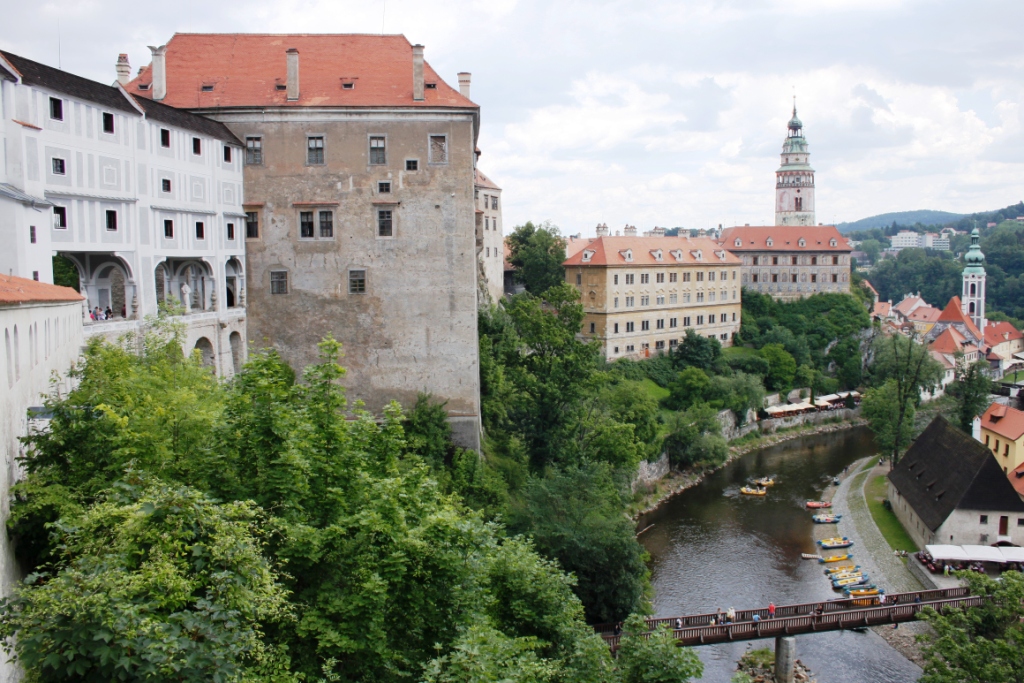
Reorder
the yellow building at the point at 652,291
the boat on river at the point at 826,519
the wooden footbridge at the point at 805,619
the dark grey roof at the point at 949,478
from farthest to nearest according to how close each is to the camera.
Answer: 1. the yellow building at the point at 652,291
2. the boat on river at the point at 826,519
3. the dark grey roof at the point at 949,478
4. the wooden footbridge at the point at 805,619

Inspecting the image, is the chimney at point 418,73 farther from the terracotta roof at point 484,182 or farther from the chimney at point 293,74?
the terracotta roof at point 484,182

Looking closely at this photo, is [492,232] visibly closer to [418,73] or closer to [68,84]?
[418,73]

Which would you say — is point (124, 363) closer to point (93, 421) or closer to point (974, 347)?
point (93, 421)

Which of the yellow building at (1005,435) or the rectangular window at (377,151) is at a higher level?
the rectangular window at (377,151)

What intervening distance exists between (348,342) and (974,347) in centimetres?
7515

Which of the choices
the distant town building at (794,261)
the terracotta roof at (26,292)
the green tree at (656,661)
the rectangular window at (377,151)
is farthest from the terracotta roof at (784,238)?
the terracotta roof at (26,292)

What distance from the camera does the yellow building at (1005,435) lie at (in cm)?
3566

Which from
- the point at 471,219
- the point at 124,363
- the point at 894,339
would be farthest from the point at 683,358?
the point at 124,363

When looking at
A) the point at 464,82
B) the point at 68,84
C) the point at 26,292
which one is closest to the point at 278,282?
the point at 68,84

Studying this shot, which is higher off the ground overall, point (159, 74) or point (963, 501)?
point (159, 74)

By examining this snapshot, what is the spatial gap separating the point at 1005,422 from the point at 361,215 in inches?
1212

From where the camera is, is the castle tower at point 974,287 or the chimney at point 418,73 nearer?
the chimney at point 418,73

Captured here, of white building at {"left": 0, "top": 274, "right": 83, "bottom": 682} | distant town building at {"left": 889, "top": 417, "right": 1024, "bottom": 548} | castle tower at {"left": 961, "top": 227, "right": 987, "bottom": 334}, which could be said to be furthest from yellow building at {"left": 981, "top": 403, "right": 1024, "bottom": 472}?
castle tower at {"left": 961, "top": 227, "right": 987, "bottom": 334}

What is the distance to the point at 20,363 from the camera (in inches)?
482
